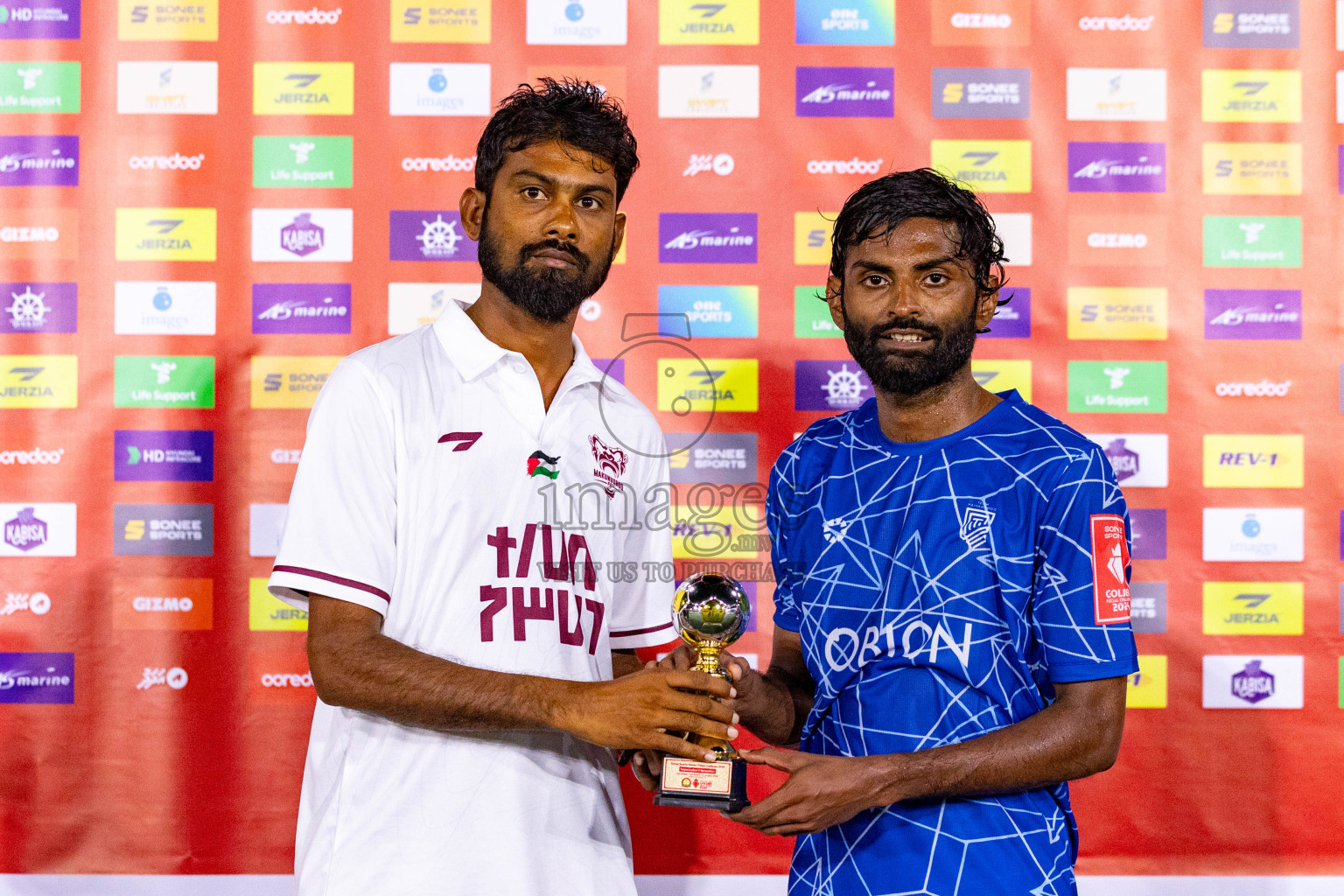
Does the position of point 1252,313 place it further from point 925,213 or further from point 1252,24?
point 925,213

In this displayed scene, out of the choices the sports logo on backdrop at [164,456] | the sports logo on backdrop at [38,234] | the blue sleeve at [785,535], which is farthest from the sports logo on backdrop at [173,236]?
the blue sleeve at [785,535]

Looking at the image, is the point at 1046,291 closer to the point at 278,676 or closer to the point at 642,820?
the point at 642,820

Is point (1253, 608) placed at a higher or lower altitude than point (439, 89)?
lower

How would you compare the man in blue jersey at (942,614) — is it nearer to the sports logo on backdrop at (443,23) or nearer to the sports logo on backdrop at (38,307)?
the sports logo on backdrop at (443,23)

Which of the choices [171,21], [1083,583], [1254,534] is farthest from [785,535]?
[171,21]

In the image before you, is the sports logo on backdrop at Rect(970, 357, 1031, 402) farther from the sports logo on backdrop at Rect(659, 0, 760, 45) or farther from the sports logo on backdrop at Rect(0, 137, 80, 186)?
the sports logo on backdrop at Rect(0, 137, 80, 186)

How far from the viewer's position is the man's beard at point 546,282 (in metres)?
1.61

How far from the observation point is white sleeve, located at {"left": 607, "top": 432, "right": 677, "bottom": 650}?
5.75ft

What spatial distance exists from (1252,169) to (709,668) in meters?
2.11

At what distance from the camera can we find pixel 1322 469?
2523 mm

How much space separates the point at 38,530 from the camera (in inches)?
100

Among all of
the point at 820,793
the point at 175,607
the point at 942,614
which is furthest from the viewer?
the point at 175,607

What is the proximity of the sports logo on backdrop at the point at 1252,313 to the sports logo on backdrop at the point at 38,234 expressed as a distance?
9.93 ft

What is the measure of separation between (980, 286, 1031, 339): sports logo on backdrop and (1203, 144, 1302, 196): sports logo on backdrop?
0.56 metres
